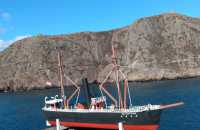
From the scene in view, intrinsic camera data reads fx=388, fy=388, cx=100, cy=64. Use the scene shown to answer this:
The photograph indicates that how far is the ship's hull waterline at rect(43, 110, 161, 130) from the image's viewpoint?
200 ft

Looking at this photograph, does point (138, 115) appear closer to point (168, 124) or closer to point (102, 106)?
point (102, 106)

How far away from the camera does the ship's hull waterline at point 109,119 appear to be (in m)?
61.0

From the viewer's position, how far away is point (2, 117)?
12175cm

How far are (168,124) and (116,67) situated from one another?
21.3 m

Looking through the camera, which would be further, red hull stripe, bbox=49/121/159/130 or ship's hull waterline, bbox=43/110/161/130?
red hull stripe, bbox=49/121/159/130

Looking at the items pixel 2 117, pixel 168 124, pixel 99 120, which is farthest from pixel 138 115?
pixel 2 117

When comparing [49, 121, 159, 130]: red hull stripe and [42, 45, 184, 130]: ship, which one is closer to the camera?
[42, 45, 184, 130]: ship

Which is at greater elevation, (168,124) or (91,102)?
(91,102)

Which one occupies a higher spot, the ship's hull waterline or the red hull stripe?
the ship's hull waterline

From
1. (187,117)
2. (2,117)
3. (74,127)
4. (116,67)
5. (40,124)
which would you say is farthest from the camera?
(2,117)

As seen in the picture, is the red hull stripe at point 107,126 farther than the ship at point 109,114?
Yes

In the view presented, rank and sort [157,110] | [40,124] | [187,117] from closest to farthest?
[157,110]
[187,117]
[40,124]

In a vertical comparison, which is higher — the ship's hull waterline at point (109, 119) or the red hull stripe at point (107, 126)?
the ship's hull waterline at point (109, 119)

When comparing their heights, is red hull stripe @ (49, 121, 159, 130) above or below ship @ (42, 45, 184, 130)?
below
